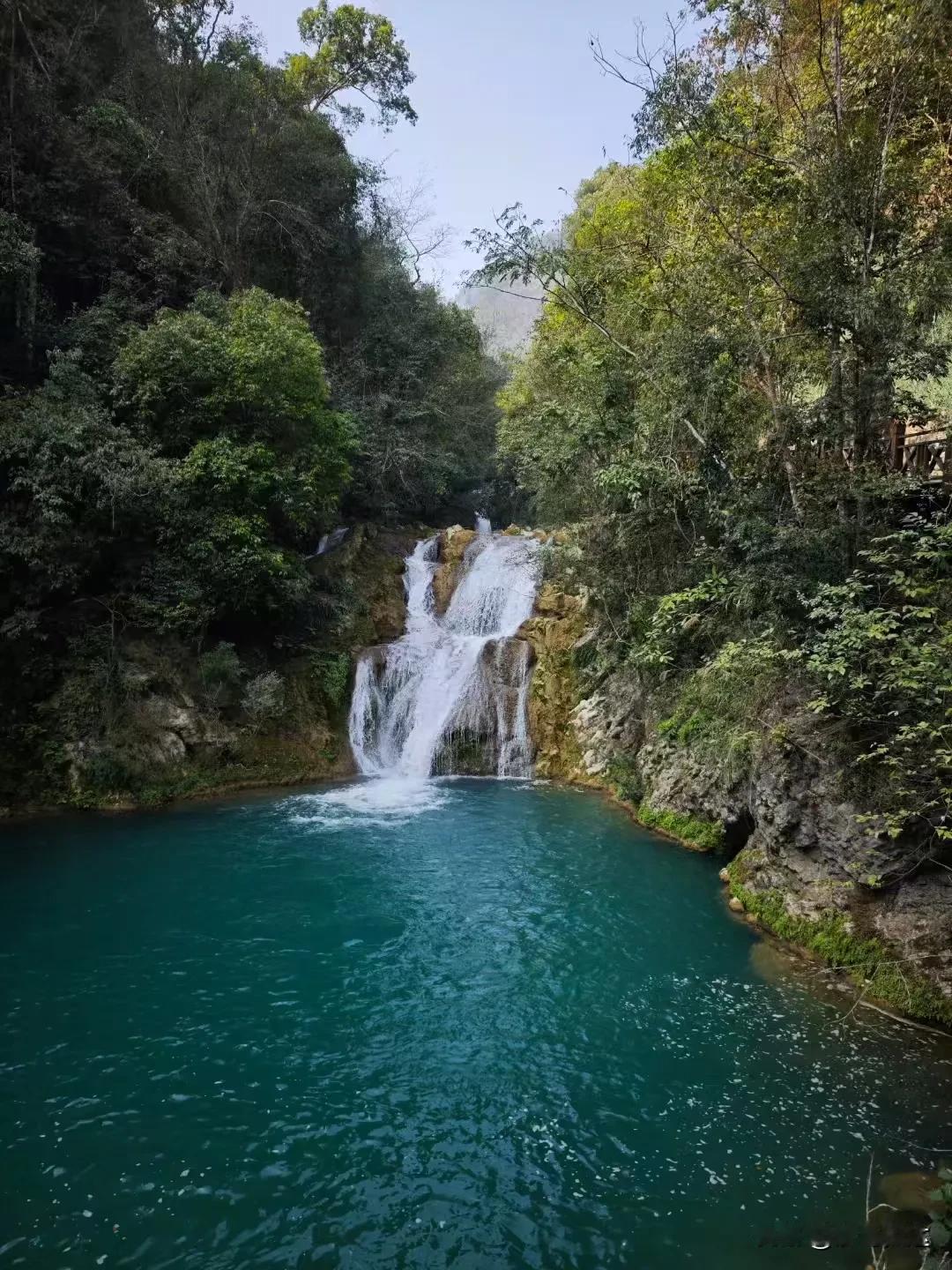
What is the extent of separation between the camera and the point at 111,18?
1983cm

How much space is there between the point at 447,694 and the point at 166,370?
31.6ft

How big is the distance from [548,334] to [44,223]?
1377 cm

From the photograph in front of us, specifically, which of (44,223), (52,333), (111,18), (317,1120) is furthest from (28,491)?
(111,18)

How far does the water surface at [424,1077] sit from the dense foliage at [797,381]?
266 centimetres

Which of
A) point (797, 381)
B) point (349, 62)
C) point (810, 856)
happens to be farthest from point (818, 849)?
point (349, 62)

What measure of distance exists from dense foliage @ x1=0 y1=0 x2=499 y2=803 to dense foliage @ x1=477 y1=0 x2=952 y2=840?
22.7 ft

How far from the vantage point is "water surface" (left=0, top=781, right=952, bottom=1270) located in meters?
4.94

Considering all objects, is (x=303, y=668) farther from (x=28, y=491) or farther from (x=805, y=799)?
(x=805, y=799)

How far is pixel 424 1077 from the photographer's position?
662 cm

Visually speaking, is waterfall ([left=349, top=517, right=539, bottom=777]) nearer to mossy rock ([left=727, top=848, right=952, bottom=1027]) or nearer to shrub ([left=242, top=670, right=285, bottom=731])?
shrub ([left=242, top=670, right=285, bottom=731])

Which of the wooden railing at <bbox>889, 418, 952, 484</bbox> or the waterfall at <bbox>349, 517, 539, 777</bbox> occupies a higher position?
the wooden railing at <bbox>889, 418, 952, 484</bbox>

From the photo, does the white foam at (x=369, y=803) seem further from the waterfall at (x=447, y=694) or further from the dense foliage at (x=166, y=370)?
the dense foliage at (x=166, y=370)

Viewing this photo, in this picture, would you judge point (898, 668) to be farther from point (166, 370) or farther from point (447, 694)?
point (166, 370)

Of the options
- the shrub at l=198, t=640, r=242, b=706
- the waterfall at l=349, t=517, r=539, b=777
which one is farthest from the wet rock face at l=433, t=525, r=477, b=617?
the shrub at l=198, t=640, r=242, b=706
